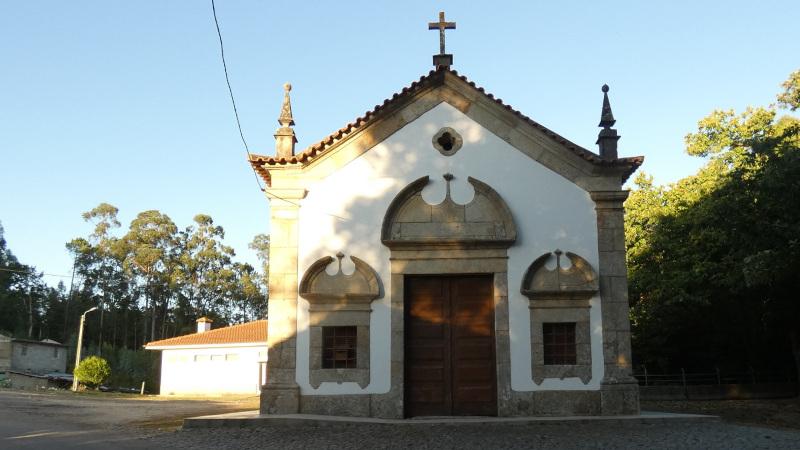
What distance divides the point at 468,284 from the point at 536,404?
240 cm

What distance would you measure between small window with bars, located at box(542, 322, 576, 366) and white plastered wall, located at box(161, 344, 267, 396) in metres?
23.3

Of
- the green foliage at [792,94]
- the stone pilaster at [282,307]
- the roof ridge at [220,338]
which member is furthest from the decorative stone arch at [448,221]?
the roof ridge at [220,338]

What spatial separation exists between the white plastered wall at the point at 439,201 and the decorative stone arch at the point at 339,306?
0.12m

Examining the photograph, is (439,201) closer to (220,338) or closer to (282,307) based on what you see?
(282,307)

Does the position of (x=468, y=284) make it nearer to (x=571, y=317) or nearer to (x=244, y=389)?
(x=571, y=317)

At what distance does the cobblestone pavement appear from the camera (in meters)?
8.99

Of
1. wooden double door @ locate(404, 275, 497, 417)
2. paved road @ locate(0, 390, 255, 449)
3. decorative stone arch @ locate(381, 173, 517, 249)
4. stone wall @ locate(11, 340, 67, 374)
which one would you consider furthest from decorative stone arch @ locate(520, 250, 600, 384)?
stone wall @ locate(11, 340, 67, 374)

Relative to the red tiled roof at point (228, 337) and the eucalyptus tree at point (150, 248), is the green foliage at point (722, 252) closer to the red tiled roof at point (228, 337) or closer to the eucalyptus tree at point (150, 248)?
the red tiled roof at point (228, 337)

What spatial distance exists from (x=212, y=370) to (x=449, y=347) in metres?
24.9

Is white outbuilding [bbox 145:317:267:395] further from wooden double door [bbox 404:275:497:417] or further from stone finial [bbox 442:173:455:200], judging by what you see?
stone finial [bbox 442:173:455:200]

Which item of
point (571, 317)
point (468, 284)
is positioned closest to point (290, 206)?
point (468, 284)

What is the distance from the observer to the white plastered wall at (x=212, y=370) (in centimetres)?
3328

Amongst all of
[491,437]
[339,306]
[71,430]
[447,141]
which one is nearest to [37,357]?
[71,430]

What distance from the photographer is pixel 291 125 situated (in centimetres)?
1273
